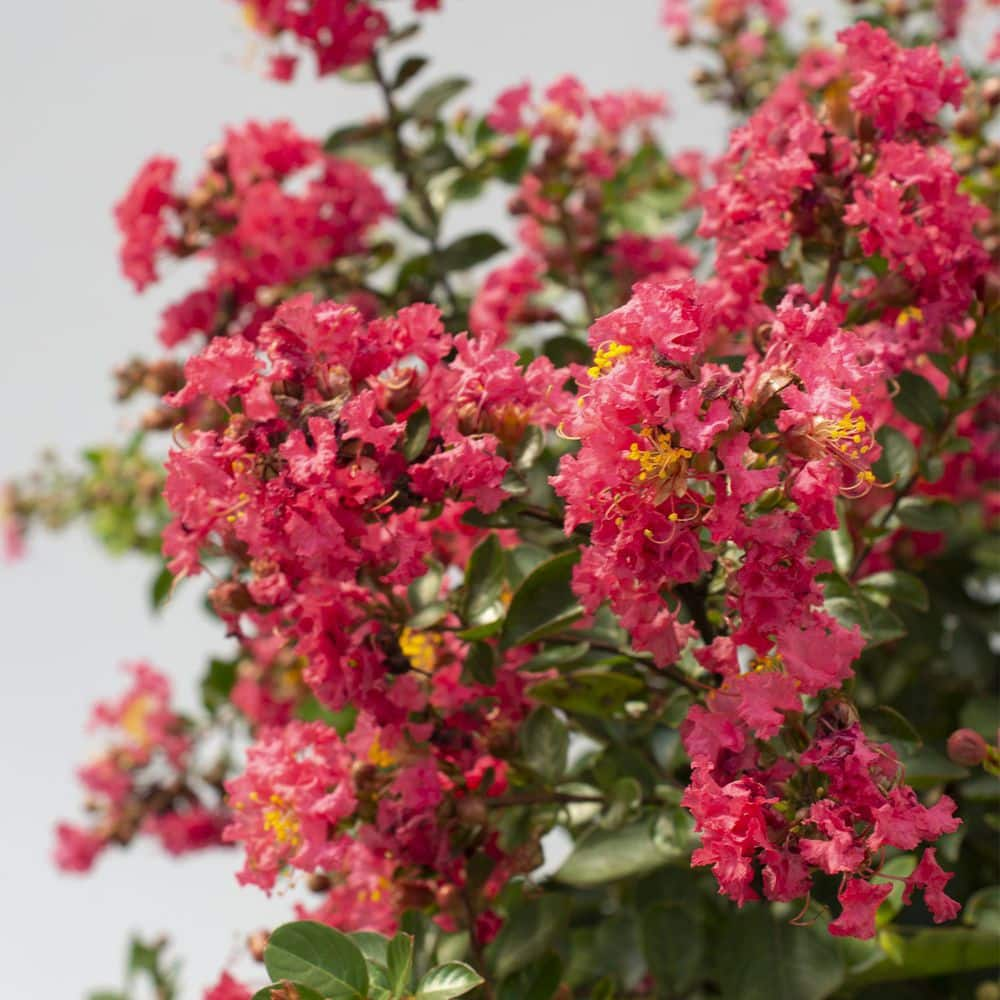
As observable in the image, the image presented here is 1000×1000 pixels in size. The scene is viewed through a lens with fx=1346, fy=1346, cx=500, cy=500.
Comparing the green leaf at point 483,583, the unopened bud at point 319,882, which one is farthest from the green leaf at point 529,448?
the unopened bud at point 319,882

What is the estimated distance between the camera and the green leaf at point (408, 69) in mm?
2246

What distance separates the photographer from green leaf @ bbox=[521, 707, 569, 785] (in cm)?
155

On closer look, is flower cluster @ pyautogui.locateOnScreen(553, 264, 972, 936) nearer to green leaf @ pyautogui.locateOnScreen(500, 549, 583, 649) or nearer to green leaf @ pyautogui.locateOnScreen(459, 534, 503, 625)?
green leaf @ pyautogui.locateOnScreen(500, 549, 583, 649)

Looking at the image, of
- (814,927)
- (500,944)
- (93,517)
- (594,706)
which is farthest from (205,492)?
(93,517)

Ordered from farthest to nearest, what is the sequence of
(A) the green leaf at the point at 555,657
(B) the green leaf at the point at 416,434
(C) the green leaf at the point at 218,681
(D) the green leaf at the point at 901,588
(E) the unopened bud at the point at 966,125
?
(C) the green leaf at the point at 218,681 → (E) the unopened bud at the point at 966,125 → (D) the green leaf at the point at 901,588 → (A) the green leaf at the point at 555,657 → (B) the green leaf at the point at 416,434

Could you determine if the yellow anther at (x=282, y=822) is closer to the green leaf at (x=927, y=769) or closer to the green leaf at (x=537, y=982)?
the green leaf at (x=537, y=982)

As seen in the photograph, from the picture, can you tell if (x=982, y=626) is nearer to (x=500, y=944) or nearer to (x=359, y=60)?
(x=500, y=944)

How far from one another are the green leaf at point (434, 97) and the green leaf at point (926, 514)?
1.07 m

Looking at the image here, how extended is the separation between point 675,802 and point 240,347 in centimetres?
73

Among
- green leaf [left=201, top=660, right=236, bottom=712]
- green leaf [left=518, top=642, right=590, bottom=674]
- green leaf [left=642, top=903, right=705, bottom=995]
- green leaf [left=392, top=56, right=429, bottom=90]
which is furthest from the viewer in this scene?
green leaf [left=201, top=660, right=236, bottom=712]

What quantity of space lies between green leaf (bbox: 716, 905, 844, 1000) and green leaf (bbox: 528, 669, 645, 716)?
36 cm

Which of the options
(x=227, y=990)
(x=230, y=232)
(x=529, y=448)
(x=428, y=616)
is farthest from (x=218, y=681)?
(x=529, y=448)

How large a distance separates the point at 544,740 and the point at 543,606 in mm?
238

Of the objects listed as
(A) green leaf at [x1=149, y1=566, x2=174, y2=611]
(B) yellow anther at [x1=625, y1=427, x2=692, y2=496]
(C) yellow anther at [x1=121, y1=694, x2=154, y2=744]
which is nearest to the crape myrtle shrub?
(B) yellow anther at [x1=625, y1=427, x2=692, y2=496]
